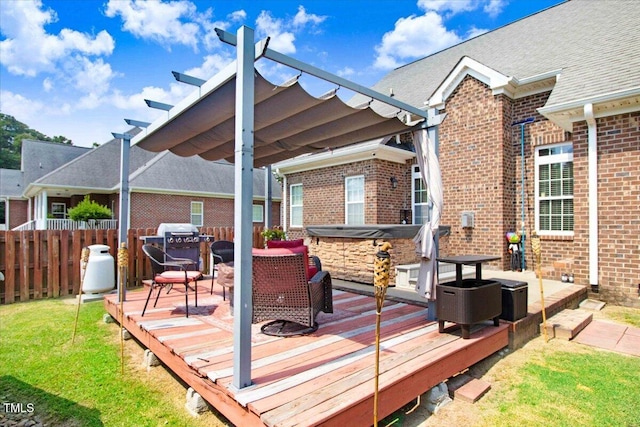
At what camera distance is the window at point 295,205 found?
1338 centimetres

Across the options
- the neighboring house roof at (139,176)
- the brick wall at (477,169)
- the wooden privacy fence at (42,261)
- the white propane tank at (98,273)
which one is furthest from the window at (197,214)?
the brick wall at (477,169)

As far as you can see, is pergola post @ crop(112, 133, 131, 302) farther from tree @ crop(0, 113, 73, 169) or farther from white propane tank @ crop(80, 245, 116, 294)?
tree @ crop(0, 113, 73, 169)

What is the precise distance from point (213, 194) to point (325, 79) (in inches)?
694

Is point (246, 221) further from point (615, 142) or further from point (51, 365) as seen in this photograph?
point (615, 142)

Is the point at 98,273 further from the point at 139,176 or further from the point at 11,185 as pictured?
the point at 11,185

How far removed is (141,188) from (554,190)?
16.8m

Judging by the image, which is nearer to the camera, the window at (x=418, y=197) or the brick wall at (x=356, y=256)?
the brick wall at (x=356, y=256)

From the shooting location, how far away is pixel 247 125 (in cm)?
250

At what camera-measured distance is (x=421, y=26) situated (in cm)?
1521

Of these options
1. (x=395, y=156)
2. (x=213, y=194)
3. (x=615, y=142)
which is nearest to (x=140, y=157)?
(x=213, y=194)

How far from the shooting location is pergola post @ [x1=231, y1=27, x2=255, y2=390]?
2453mm

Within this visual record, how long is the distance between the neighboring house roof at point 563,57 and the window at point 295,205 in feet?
14.7

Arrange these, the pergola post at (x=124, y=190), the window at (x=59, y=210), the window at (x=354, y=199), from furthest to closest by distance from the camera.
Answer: the window at (x=59, y=210)
the window at (x=354, y=199)
the pergola post at (x=124, y=190)

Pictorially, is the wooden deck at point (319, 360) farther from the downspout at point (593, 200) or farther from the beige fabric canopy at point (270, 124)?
the downspout at point (593, 200)
